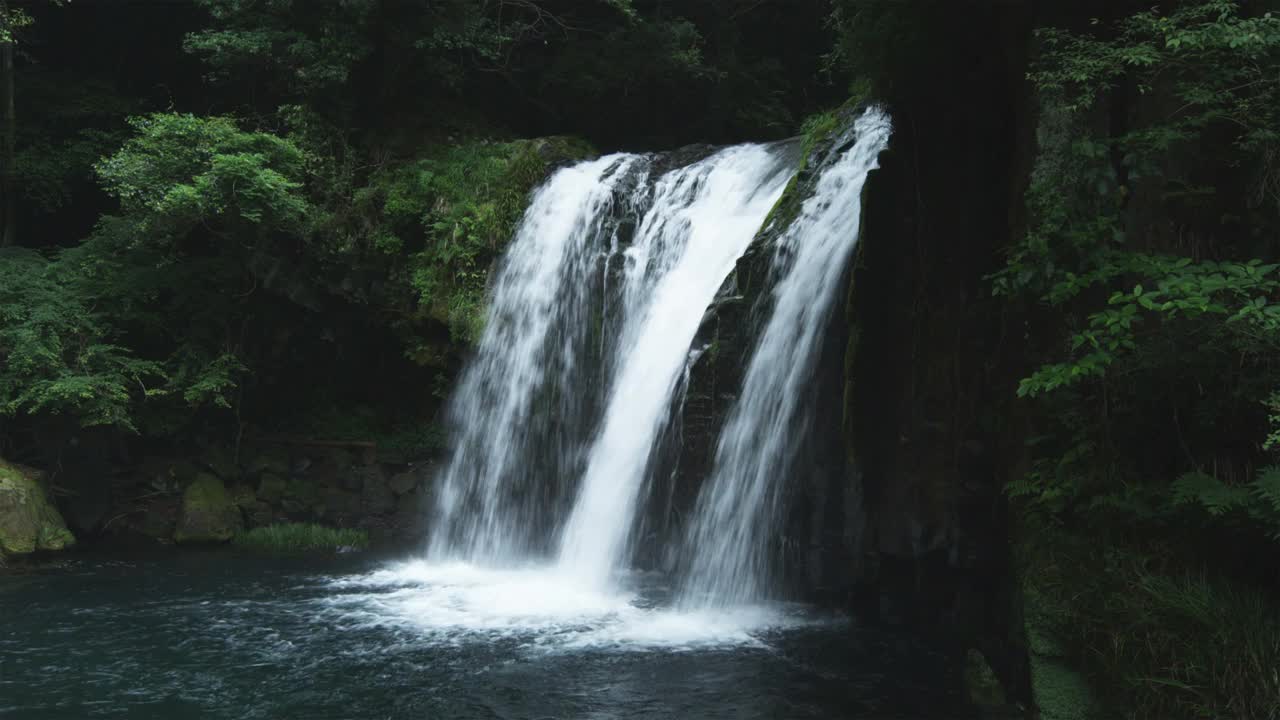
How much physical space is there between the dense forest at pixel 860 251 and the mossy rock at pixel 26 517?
2.36 ft

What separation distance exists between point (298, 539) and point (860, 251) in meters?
8.98

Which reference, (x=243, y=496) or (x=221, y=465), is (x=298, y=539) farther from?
(x=221, y=465)

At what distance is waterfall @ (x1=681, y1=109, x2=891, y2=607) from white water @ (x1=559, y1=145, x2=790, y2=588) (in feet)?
3.62

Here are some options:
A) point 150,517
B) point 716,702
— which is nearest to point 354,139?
point 150,517

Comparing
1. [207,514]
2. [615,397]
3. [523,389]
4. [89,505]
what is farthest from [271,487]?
[615,397]

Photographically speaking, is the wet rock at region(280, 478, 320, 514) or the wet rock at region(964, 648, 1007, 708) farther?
the wet rock at region(280, 478, 320, 514)

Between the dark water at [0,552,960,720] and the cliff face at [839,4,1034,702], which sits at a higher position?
the cliff face at [839,4,1034,702]

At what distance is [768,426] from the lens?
8.25m

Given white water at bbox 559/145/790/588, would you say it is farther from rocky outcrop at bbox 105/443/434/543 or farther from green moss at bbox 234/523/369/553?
green moss at bbox 234/523/369/553

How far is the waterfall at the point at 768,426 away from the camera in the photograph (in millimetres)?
8117

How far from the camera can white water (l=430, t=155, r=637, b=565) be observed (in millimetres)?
11641

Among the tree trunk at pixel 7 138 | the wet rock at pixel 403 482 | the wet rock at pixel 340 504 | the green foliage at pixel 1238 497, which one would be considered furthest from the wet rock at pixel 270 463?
the green foliage at pixel 1238 497

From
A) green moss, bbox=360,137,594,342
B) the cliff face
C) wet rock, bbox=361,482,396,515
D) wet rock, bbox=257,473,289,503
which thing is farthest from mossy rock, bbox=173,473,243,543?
the cliff face

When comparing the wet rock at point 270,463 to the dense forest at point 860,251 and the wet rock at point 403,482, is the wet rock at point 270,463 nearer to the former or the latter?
the dense forest at point 860,251
